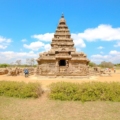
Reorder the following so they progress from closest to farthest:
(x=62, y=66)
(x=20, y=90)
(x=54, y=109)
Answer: (x=54, y=109), (x=20, y=90), (x=62, y=66)

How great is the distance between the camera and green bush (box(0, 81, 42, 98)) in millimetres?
9981

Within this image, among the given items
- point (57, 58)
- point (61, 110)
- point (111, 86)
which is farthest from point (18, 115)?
point (57, 58)

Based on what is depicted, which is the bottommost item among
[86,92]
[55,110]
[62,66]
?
[55,110]

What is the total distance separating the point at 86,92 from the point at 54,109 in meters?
2.55

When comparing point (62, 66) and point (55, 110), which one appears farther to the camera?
point (62, 66)

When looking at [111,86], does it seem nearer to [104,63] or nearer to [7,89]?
[7,89]

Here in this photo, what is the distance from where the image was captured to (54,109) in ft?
26.0

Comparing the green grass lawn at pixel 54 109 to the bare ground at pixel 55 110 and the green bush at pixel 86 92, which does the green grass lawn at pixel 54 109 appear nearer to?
the bare ground at pixel 55 110

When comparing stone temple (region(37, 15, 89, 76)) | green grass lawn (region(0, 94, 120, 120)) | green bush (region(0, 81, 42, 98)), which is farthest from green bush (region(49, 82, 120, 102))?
stone temple (region(37, 15, 89, 76))

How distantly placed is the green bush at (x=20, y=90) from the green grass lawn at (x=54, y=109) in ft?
1.33

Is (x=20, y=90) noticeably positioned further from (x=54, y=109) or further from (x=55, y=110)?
(x=55, y=110)

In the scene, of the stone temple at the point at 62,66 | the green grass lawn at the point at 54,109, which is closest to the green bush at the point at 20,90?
the green grass lawn at the point at 54,109

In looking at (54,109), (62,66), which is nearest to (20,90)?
(54,109)

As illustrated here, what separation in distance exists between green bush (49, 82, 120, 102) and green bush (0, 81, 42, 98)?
3.09ft
